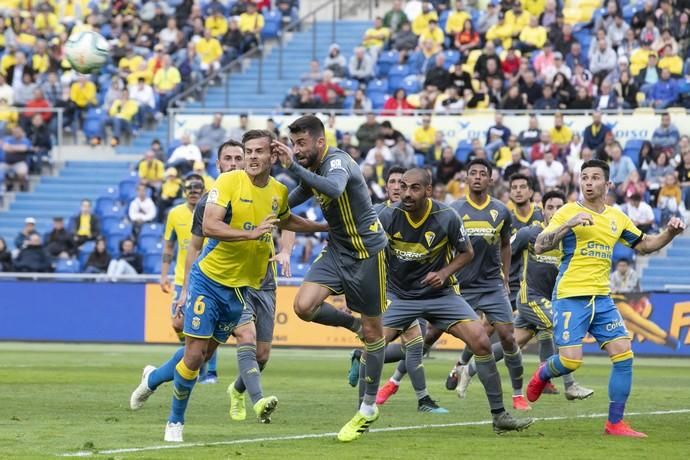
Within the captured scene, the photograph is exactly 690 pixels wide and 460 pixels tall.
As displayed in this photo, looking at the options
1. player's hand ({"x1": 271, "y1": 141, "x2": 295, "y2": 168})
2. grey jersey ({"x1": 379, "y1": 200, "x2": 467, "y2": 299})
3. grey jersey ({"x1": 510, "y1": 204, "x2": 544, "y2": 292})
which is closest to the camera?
player's hand ({"x1": 271, "y1": 141, "x2": 295, "y2": 168})

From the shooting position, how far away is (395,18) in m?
35.2

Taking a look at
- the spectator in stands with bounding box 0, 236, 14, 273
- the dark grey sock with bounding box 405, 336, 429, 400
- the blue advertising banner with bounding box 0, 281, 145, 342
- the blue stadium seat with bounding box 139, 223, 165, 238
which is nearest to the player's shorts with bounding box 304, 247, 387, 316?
the dark grey sock with bounding box 405, 336, 429, 400

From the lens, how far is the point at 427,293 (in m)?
13.2

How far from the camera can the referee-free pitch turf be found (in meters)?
10.9

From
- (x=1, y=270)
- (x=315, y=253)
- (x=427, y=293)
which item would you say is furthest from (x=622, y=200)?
(x=427, y=293)

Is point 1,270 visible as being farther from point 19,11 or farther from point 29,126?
point 19,11

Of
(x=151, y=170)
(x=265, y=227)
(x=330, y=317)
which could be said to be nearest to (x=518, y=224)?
(x=330, y=317)

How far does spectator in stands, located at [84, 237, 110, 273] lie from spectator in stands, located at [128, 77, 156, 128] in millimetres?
6138

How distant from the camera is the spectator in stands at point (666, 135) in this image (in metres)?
28.7

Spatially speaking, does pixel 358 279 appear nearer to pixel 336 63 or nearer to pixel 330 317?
pixel 330 317

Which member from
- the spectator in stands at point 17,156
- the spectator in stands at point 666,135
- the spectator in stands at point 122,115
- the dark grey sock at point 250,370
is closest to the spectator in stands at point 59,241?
the spectator in stands at point 17,156

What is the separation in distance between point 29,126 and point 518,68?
12011 millimetres

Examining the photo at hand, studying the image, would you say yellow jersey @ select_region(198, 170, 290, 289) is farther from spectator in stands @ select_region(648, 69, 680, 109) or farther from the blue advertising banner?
spectator in stands @ select_region(648, 69, 680, 109)

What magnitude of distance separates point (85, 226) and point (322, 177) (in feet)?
68.6
